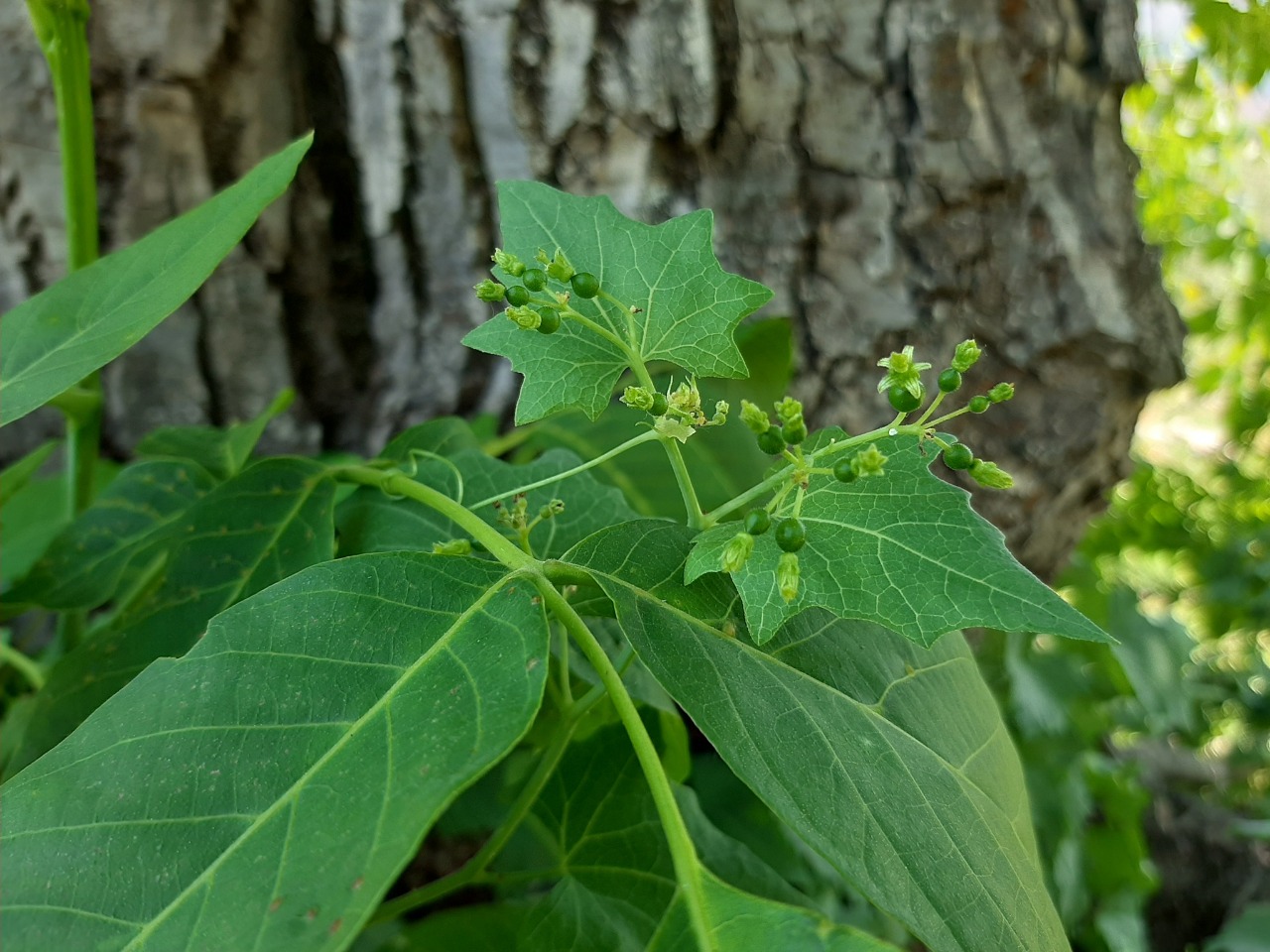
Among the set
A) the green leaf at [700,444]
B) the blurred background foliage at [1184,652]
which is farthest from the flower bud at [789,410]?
the blurred background foliage at [1184,652]

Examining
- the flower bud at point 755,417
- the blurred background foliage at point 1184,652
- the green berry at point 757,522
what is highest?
the flower bud at point 755,417

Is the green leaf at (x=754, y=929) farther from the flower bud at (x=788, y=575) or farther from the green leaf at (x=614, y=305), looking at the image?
the green leaf at (x=614, y=305)

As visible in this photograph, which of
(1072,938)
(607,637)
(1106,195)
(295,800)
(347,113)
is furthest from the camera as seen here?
(1072,938)

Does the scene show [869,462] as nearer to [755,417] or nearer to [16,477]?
[755,417]

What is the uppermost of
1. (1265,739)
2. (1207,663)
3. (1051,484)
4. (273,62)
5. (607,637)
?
(273,62)

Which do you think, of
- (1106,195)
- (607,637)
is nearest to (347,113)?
(607,637)

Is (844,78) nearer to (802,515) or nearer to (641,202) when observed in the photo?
(641,202)
